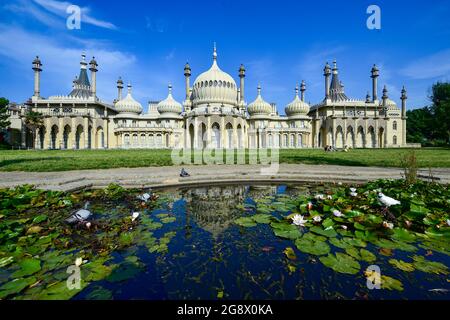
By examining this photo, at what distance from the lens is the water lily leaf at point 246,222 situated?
3.59 meters

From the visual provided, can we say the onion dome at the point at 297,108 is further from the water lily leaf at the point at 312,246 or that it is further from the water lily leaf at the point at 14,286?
the water lily leaf at the point at 14,286

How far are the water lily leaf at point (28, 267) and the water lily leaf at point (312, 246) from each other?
295 centimetres

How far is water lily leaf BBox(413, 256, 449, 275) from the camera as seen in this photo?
2.25 metres

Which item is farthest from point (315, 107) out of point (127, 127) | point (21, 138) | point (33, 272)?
point (21, 138)

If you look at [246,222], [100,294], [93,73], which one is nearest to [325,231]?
[246,222]

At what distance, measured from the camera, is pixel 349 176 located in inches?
305

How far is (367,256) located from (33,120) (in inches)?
1936

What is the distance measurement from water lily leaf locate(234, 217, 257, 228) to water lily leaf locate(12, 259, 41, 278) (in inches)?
104

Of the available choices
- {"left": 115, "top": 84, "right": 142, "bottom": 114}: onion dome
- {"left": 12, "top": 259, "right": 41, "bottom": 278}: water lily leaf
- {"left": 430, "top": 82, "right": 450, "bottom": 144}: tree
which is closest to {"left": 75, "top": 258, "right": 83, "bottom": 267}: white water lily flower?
{"left": 12, "top": 259, "right": 41, "bottom": 278}: water lily leaf

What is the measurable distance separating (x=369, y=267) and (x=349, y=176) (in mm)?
6202

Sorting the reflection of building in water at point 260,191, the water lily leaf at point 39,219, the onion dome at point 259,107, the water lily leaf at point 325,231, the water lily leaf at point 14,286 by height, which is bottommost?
the water lily leaf at point 14,286

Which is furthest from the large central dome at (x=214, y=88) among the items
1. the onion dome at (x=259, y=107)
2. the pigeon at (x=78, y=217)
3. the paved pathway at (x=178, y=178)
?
the pigeon at (x=78, y=217)

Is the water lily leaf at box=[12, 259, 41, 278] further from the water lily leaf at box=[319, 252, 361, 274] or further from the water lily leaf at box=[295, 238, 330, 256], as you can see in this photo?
the water lily leaf at box=[319, 252, 361, 274]

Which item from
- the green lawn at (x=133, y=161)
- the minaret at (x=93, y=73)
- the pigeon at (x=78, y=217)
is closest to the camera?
the pigeon at (x=78, y=217)
